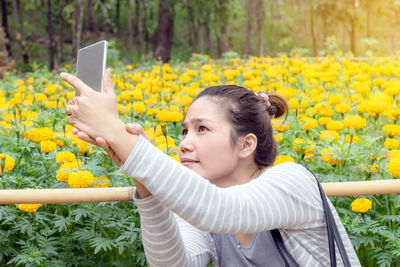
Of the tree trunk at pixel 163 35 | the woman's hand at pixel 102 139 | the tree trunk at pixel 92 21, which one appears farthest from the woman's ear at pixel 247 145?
the tree trunk at pixel 92 21

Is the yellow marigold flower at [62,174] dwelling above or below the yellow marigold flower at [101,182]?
above

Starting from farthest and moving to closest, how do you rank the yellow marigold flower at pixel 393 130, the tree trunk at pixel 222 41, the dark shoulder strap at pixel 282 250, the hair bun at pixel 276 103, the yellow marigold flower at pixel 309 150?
the tree trunk at pixel 222 41
the yellow marigold flower at pixel 393 130
the yellow marigold flower at pixel 309 150
the hair bun at pixel 276 103
the dark shoulder strap at pixel 282 250

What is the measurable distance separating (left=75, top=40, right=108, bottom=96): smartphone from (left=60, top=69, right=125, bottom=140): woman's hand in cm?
2

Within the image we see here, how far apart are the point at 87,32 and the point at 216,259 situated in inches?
689

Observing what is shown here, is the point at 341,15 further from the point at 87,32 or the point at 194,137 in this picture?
the point at 194,137

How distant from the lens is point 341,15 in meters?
16.8

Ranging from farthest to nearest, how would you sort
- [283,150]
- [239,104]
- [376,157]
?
1. [283,150]
2. [376,157]
3. [239,104]

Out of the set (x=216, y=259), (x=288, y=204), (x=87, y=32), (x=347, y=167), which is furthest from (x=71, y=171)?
(x=87, y=32)

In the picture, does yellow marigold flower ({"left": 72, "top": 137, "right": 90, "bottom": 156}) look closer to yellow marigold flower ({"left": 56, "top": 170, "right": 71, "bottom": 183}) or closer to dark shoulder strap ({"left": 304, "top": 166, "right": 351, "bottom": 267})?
yellow marigold flower ({"left": 56, "top": 170, "right": 71, "bottom": 183})

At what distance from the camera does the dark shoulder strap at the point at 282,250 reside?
1602 mm

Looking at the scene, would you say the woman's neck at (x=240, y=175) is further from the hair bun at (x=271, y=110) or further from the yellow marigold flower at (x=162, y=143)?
the yellow marigold flower at (x=162, y=143)

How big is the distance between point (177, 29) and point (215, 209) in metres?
19.8

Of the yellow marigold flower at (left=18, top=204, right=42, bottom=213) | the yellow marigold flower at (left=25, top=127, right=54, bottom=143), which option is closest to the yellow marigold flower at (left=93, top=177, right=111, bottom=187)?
the yellow marigold flower at (left=18, top=204, right=42, bottom=213)

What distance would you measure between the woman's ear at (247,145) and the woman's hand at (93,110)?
57 cm
